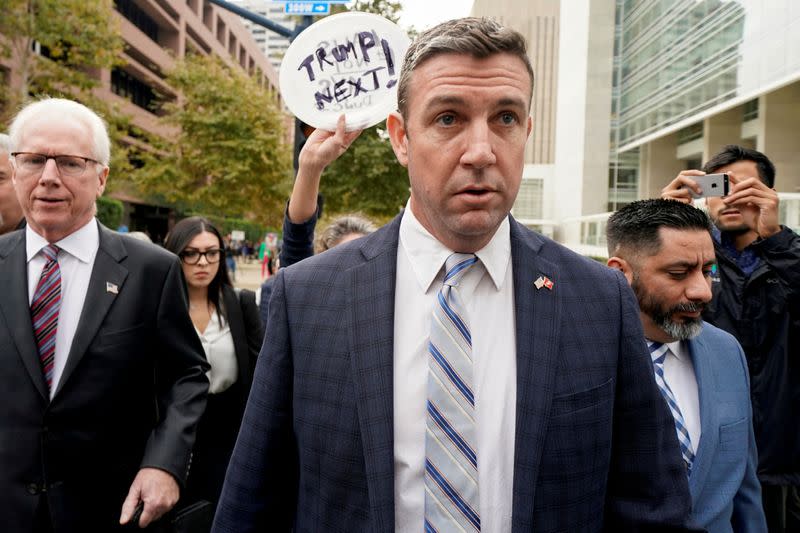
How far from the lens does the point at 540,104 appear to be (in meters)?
103

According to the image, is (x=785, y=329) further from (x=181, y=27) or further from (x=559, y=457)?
(x=181, y=27)

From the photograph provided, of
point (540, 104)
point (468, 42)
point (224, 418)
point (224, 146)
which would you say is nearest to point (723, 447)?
point (468, 42)

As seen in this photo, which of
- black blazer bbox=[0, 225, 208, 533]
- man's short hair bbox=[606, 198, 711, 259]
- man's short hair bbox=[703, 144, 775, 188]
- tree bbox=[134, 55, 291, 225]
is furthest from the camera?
tree bbox=[134, 55, 291, 225]

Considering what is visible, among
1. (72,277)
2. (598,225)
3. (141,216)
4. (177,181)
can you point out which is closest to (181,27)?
(141,216)

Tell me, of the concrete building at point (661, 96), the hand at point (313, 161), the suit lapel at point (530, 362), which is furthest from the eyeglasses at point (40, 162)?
the concrete building at point (661, 96)

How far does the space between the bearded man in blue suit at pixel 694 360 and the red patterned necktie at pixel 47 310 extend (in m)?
2.15

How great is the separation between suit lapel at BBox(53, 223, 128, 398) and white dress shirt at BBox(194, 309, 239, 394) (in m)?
1.23

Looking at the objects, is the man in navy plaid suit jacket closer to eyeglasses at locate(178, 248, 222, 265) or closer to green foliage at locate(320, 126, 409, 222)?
eyeglasses at locate(178, 248, 222, 265)

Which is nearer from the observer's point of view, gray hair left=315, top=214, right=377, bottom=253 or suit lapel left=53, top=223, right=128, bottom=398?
suit lapel left=53, top=223, right=128, bottom=398

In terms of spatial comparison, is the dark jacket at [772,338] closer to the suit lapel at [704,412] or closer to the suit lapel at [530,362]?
the suit lapel at [704,412]

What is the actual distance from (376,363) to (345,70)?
1.75 meters

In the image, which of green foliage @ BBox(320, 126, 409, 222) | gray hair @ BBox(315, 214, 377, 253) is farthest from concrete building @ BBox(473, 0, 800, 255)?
gray hair @ BBox(315, 214, 377, 253)

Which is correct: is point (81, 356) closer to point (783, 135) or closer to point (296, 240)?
point (296, 240)

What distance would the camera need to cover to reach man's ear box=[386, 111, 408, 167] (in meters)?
1.77
